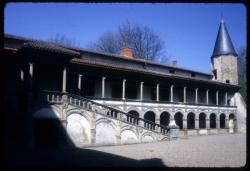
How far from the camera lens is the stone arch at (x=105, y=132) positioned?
18.4 meters

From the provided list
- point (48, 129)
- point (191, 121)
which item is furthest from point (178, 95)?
point (48, 129)

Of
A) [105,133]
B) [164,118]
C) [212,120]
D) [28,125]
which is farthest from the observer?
[212,120]

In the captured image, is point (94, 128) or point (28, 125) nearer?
point (28, 125)

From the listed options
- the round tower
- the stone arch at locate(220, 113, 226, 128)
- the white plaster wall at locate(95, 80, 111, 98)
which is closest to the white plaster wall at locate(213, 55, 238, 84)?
the round tower

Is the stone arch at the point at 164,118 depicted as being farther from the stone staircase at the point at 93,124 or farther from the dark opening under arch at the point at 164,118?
the stone staircase at the point at 93,124

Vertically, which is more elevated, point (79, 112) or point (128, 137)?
point (79, 112)

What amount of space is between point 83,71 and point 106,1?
1903 centimetres

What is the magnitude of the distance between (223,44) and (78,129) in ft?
103

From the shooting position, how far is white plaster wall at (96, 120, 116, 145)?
725 inches

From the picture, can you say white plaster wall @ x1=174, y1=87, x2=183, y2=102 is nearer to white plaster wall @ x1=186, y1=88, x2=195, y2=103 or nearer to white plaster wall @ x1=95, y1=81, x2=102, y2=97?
white plaster wall @ x1=186, y1=88, x2=195, y2=103

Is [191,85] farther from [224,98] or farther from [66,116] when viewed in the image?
[66,116]

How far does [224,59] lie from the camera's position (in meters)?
40.6

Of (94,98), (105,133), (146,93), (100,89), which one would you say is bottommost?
(105,133)

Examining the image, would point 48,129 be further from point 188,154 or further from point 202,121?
point 202,121
